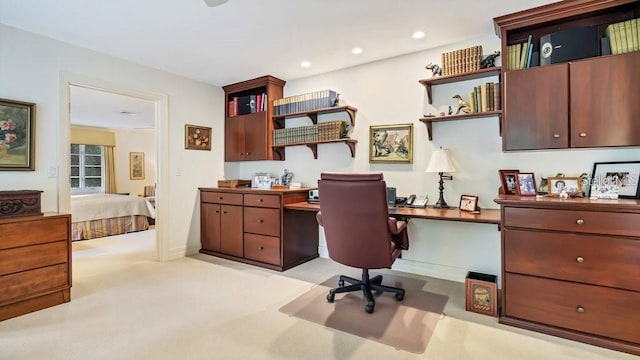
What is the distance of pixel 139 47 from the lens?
308 centimetres

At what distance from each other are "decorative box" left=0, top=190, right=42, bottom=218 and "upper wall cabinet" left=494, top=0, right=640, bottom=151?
3.84m

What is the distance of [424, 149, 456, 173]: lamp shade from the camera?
2.83 m

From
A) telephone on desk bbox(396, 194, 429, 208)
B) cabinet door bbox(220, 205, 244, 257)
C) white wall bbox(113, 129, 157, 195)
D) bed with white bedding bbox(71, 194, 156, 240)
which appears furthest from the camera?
white wall bbox(113, 129, 157, 195)

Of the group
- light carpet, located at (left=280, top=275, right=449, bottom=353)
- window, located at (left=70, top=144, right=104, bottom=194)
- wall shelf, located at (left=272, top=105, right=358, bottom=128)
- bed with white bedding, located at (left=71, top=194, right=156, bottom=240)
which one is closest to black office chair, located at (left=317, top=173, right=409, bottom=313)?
light carpet, located at (left=280, top=275, right=449, bottom=353)

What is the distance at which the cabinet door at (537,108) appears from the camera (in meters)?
2.26

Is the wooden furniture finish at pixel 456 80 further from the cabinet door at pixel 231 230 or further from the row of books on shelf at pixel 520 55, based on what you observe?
the cabinet door at pixel 231 230

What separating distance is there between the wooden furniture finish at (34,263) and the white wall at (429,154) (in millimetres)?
2640

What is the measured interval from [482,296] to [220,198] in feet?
9.99

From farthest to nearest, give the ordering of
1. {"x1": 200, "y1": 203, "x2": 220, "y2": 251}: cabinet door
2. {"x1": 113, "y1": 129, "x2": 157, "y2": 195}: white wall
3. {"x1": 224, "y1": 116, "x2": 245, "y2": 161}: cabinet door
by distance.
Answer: {"x1": 113, "y1": 129, "x2": 157, "y2": 195}: white wall < {"x1": 224, "y1": 116, "x2": 245, "y2": 161}: cabinet door < {"x1": 200, "y1": 203, "x2": 220, "y2": 251}: cabinet door

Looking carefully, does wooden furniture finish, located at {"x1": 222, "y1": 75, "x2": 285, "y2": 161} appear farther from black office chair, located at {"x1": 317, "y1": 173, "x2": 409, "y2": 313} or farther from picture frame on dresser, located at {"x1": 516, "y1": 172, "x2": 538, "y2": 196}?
picture frame on dresser, located at {"x1": 516, "y1": 172, "x2": 538, "y2": 196}

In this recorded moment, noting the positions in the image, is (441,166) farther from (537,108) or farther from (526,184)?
(537,108)

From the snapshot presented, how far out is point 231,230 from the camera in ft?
12.6

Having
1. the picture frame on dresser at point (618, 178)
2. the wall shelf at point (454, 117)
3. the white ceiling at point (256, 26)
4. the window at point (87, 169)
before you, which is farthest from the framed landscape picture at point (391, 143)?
the window at point (87, 169)

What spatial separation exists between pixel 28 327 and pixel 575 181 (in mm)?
4145
